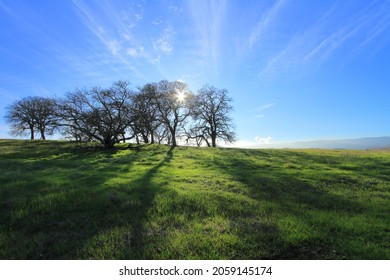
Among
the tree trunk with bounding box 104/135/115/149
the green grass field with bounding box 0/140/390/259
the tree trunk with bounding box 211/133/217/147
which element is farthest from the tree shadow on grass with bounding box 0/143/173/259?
the tree trunk with bounding box 211/133/217/147

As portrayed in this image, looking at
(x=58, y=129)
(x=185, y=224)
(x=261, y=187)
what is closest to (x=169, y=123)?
(x=58, y=129)

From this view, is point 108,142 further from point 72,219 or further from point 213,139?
point 72,219

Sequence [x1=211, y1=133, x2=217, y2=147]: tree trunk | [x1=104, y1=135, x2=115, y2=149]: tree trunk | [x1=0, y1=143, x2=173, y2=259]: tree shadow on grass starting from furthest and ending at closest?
[x1=211, y1=133, x2=217, y2=147]: tree trunk
[x1=104, y1=135, x2=115, y2=149]: tree trunk
[x1=0, y1=143, x2=173, y2=259]: tree shadow on grass

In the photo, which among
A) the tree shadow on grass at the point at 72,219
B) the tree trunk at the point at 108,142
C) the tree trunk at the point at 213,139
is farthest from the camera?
the tree trunk at the point at 213,139

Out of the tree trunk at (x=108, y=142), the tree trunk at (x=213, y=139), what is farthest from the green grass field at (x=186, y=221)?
the tree trunk at (x=213, y=139)

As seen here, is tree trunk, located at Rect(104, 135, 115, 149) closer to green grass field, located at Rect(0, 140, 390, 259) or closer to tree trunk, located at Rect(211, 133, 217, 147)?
green grass field, located at Rect(0, 140, 390, 259)

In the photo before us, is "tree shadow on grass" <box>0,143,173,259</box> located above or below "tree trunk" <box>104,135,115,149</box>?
below

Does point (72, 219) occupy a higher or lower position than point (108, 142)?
lower

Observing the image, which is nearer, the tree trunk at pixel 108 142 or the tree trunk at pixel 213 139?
the tree trunk at pixel 108 142

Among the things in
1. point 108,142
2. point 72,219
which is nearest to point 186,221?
point 72,219

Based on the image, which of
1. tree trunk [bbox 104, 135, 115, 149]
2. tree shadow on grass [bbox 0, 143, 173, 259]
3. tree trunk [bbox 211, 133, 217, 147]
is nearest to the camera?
tree shadow on grass [bbox 0, 143, 173, 259]

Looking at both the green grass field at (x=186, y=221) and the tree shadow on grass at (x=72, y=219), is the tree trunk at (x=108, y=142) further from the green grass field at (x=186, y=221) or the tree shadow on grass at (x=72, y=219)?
the tree shadow on grass at (x=72, y=219)
